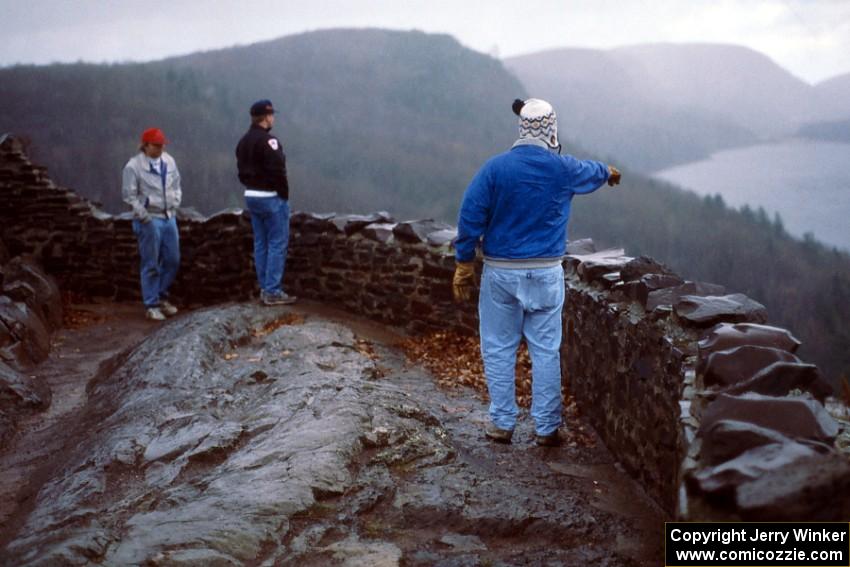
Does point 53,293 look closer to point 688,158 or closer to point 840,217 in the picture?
point 840,217

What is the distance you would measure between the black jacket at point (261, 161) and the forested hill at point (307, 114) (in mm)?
21651

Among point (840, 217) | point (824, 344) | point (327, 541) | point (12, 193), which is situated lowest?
point (824, 344)

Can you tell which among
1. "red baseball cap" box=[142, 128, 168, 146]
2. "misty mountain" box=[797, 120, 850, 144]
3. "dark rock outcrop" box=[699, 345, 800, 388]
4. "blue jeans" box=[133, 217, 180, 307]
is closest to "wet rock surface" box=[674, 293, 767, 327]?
"dark rock outcrop" box=[699, 345, 800, 388]

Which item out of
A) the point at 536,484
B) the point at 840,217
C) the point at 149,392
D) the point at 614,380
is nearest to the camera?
the point at 536,484

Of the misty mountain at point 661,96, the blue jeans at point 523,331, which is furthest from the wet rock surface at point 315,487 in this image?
the misty mountain at point 661,96

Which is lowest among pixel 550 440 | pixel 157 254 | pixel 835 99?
pixel 550 440

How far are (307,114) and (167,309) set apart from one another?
164 ft

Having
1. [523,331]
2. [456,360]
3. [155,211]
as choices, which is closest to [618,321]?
[523,331]

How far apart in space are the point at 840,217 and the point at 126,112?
104ft

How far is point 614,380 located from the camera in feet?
14.9

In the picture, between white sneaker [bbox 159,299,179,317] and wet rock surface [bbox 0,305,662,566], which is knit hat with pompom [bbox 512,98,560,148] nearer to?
wet rock surface [bbox 0,305,662,566]

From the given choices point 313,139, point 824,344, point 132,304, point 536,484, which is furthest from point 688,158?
point 536,484

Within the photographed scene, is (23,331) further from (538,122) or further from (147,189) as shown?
(538,122)

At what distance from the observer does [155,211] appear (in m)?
8.41
